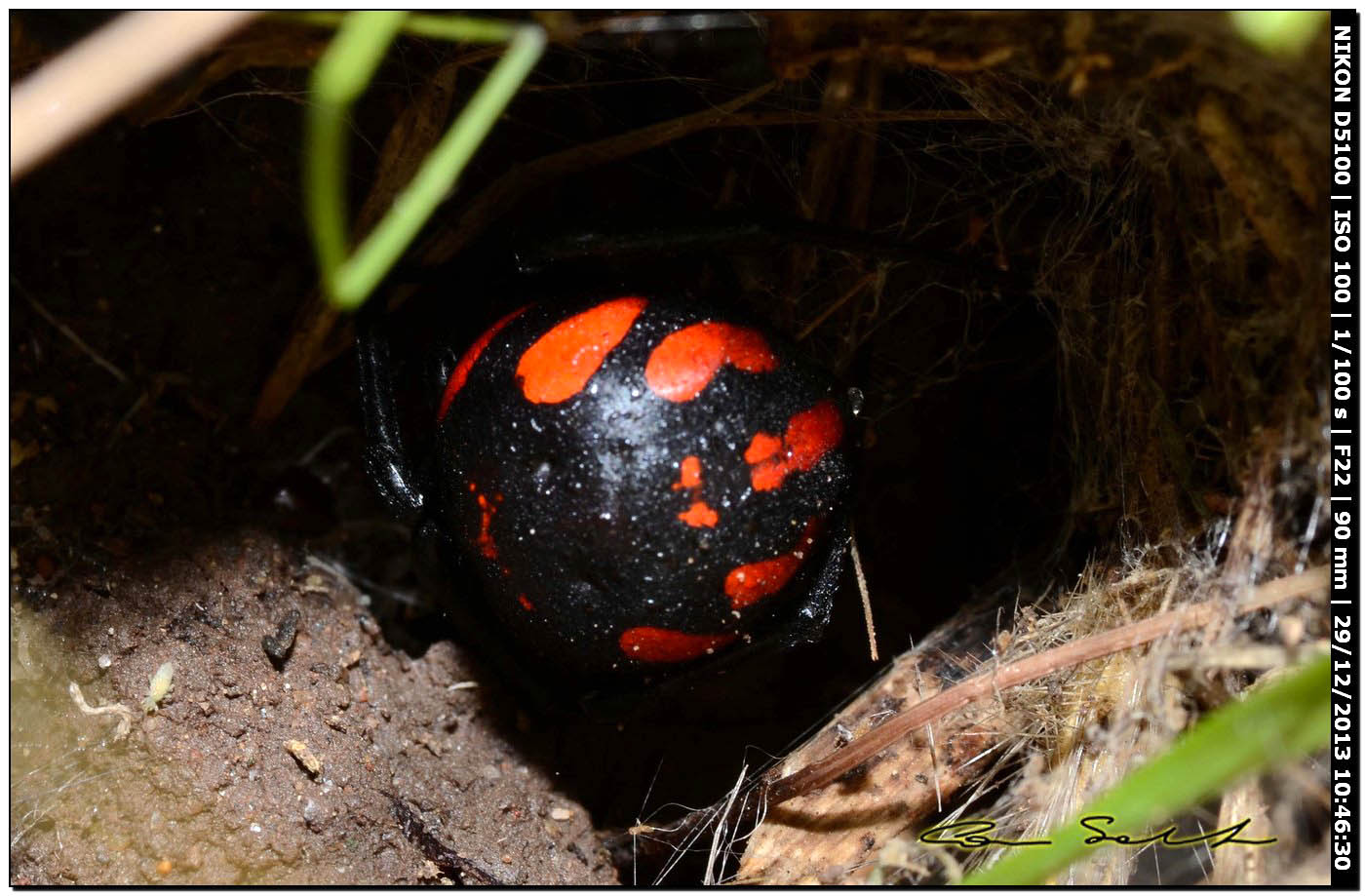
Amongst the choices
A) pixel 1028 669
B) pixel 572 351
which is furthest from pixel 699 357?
pixel 1028 669

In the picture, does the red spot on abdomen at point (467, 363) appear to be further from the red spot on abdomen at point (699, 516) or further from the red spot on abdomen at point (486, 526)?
the red spot on abdomen at point (699, 516)

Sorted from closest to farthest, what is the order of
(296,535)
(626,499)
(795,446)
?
(626,499), (795,446), (296,535)

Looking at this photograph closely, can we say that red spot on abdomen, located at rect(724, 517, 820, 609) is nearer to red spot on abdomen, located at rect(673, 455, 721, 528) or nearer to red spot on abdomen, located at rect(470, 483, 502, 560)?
red spot on abdomen, located at rect(673, 455, 721, 528)

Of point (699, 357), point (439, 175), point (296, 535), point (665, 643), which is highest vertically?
point (439, 175)
